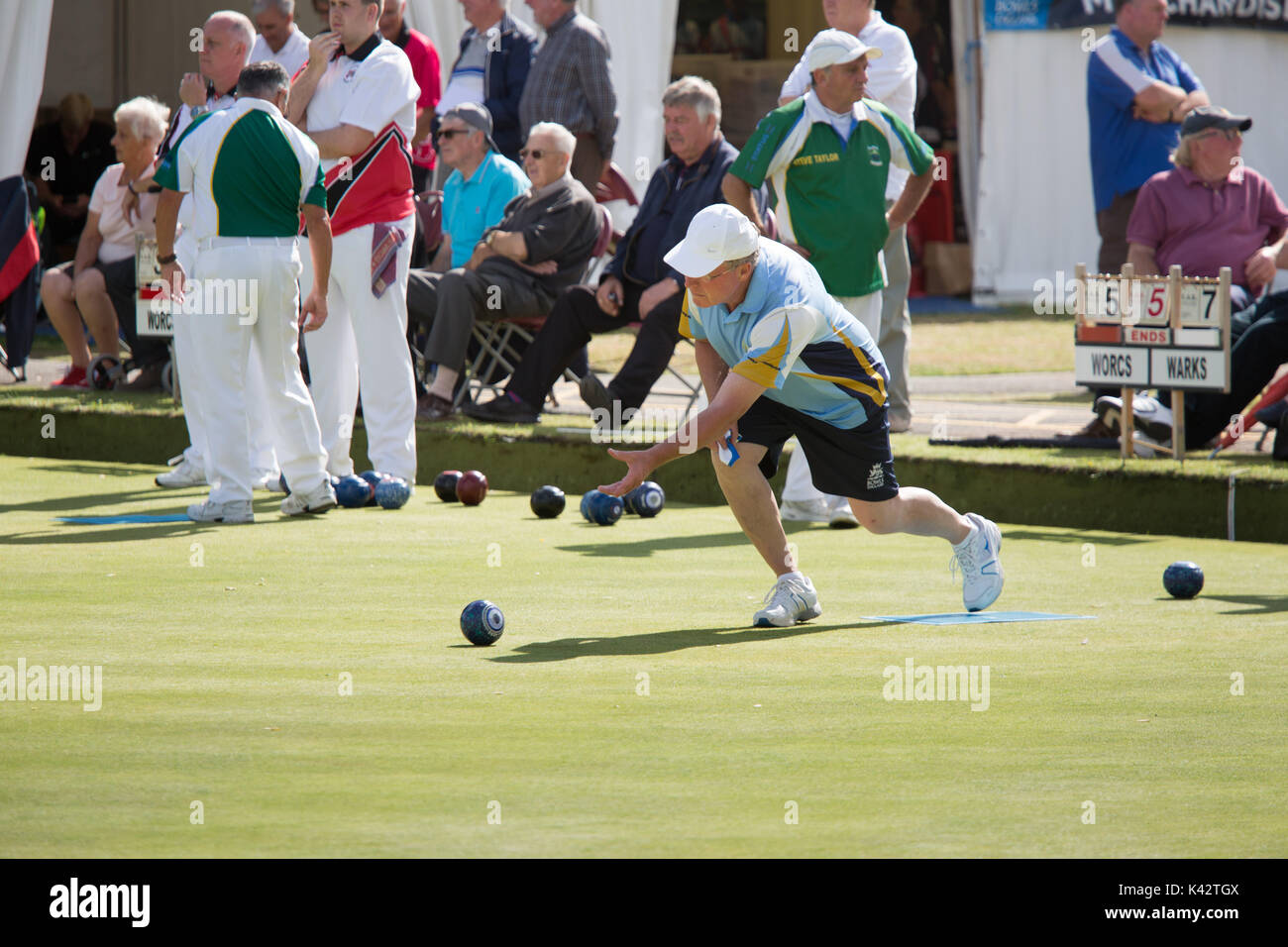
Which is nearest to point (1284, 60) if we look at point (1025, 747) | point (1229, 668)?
point (1229, 668)

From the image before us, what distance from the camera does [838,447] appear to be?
19.3 feet

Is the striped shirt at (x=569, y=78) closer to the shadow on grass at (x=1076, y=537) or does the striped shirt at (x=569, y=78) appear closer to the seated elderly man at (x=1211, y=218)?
the seated elderly man at (x=1211, y=218)

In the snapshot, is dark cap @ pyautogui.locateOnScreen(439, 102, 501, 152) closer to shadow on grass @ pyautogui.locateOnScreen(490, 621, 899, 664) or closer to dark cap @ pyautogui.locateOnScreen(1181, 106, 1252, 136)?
dark cap @ pyautogui.locateOnScreen(1181, 106, 1252, 136)

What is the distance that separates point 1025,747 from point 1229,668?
3.91 ft

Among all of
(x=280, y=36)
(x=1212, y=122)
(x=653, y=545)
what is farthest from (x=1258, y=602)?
(x=280, y=36)

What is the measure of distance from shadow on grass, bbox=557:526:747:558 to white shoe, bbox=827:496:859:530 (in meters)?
0.44

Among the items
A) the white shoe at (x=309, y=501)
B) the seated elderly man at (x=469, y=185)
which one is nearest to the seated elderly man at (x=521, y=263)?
the seated elderly man at (x=469, y=185)

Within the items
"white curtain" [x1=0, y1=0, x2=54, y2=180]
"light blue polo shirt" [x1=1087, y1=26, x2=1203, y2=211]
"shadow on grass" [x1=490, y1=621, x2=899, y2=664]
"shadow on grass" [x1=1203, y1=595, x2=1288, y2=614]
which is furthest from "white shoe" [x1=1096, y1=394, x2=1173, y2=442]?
"white curtain" [x1=0, y1=0, x2=54, y2=180]

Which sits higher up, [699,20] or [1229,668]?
[699,20]

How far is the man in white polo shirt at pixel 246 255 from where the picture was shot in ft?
25.1

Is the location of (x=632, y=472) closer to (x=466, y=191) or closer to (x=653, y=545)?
(x=653, y=545)

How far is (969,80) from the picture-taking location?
18.0 m

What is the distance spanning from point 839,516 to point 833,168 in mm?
1481
